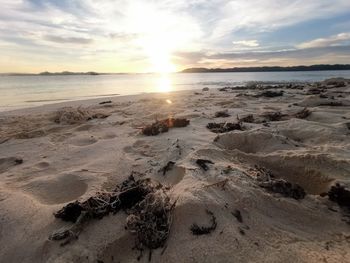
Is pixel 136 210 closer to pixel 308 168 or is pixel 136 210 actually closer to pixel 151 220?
pixel 151 220

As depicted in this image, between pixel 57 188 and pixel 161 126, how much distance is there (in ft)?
8.75

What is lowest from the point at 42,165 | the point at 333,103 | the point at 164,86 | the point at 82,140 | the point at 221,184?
the point at 164,86

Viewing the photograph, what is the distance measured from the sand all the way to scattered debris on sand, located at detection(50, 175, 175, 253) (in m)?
0.07

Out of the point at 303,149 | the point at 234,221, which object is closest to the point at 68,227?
the point at 234,221

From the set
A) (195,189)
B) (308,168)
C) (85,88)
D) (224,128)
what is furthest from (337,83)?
(85,88)

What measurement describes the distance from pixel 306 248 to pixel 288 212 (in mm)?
514

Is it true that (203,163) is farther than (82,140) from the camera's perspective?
No

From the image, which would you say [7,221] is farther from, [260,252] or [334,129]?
[334,129]

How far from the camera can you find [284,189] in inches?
118

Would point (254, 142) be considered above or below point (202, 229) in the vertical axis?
below

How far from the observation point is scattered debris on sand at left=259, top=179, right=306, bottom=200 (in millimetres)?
2947

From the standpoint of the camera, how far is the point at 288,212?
273cm

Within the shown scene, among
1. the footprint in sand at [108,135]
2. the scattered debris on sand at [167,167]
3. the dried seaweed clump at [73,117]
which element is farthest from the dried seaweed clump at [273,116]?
the dried seaweed clump at [73,117]

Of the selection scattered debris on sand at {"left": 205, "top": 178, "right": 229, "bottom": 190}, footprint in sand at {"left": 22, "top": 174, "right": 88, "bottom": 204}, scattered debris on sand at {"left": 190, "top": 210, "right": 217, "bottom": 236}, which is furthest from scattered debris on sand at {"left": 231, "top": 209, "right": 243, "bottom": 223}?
footprint in sand at {"left": 22, "top": 174, "right": 88, "bottom": 204}
